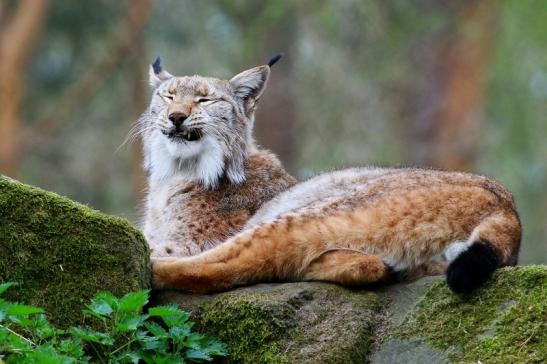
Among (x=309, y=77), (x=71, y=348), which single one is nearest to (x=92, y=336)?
(x=71, y=348)

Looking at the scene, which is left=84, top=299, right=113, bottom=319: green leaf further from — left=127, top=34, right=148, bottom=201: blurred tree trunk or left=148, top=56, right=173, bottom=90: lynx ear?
left=127, top=34, right=148, bottom=201: blurred tree trunk

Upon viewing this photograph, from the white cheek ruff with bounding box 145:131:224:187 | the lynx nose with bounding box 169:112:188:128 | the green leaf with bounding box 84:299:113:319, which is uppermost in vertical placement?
the lynx nose with bounding box 169:112:188:128

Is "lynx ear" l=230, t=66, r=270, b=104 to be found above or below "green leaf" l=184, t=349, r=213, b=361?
above

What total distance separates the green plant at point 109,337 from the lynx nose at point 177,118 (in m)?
2.65

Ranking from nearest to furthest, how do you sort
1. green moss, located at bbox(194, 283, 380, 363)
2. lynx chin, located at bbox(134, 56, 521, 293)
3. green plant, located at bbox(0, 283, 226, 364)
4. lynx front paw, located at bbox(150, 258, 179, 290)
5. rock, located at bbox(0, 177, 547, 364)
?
1. green plant, located at bbox(0, 283, 226, 364)
2. rock, located at bbox(0, 177, 547, 364)
3. green moss, located at bbox(194, 283, 380, 363)
4. lynx chin, located at bbox(134, 56, 521, 293)
5. lynx front paw, located at bbox(150, 258, 179, 290)

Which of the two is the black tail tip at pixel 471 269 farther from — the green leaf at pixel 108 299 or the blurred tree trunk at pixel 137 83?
the blurred tree trunk at pixel 137 83

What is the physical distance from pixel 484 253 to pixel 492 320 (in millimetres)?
370

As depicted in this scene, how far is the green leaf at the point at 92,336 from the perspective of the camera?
16.5 ft

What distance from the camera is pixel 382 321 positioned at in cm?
580

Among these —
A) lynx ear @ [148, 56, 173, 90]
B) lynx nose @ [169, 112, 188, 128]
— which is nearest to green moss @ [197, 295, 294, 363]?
lynx nose @ [169, 112, 188, 128]

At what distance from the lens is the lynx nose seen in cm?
794

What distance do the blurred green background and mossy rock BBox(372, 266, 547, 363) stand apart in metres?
12.5

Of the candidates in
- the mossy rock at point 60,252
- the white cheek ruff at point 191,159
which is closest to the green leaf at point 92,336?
the mossy rock at point 60,252

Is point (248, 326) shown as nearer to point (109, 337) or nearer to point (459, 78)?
point (109, 337)
